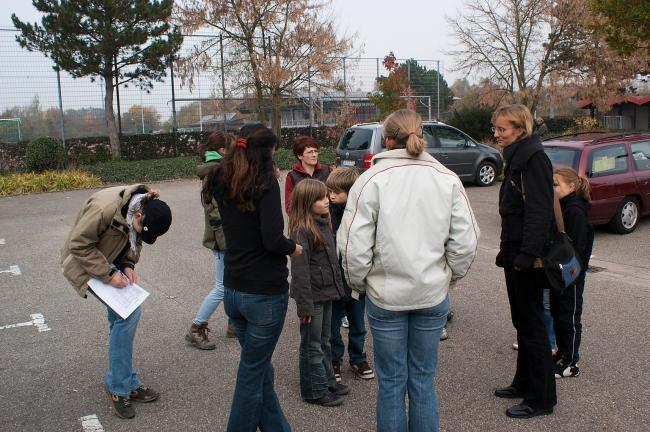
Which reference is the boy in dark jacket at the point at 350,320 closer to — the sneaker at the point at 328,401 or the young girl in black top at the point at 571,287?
the sneaker at the point at 328,401

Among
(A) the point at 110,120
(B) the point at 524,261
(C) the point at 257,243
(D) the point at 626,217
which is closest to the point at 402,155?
(C) the point at 257,243

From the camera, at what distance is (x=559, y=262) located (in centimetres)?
386

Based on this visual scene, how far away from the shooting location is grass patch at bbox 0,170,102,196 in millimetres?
15594

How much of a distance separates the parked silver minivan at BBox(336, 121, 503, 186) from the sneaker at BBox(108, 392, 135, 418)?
10111 millimetres

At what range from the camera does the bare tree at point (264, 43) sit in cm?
2208

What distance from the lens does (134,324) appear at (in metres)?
4.17

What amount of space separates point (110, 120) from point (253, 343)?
59.4 ft

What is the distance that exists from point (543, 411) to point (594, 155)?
20.6 feet

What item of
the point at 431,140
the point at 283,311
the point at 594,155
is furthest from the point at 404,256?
the point at 431,140

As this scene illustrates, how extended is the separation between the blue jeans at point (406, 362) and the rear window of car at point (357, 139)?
10423 mm

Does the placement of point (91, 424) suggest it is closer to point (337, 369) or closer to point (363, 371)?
point (337, 369)

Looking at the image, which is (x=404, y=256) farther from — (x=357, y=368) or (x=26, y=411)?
(x=26, y=411)

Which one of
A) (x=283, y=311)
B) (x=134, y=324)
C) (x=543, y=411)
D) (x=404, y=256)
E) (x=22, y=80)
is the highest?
(x=22, y=80)

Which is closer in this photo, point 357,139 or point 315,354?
point 315,354
